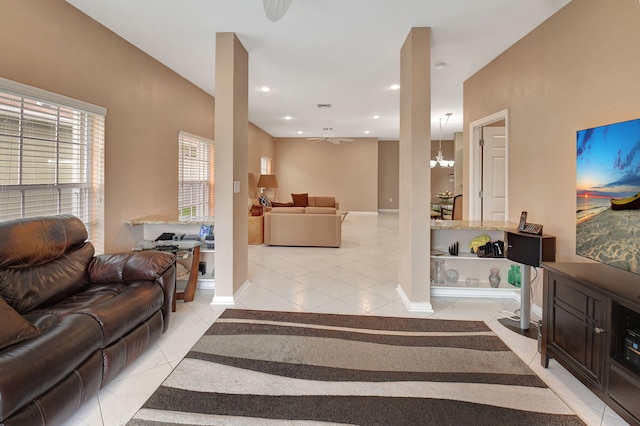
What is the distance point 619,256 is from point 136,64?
4.71m

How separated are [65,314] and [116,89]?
2499 mm

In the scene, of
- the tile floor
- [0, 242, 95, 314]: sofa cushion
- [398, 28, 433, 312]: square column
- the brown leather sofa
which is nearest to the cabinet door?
the tile floor

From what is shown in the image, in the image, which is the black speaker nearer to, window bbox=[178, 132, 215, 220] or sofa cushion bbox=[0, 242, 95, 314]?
sofa cushion bbox=[0, 242, 95, 314]

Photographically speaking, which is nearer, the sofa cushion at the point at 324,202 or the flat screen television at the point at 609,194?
the flat screen television at the point at 609,194

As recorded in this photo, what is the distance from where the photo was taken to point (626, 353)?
5.31ft

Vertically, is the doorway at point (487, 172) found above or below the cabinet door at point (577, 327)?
above

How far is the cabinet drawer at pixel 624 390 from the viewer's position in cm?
151

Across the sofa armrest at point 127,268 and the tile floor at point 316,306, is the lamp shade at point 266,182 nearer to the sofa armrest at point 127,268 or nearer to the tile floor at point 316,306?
the tile floor at point 316,306

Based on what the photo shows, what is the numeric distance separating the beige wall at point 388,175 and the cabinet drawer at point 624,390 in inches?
420

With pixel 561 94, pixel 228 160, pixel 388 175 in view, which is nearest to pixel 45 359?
pixel 228 160

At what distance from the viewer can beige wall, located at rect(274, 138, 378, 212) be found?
445 inches

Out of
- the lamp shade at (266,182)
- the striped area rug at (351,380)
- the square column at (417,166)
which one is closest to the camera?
the striped area rug at (351,380)

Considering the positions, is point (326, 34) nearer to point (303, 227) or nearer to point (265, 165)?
point (303, 227)

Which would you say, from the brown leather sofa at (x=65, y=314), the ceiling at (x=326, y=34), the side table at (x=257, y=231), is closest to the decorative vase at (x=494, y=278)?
the ceiling at (x=326, y=34)
